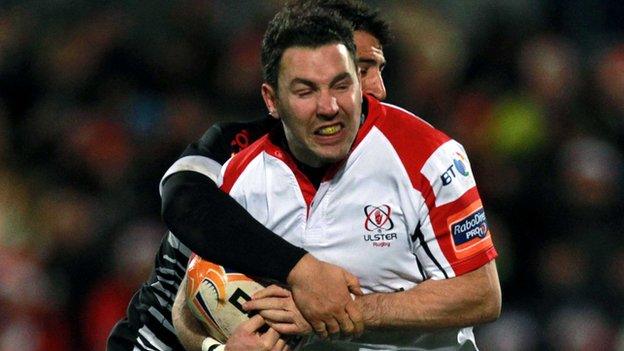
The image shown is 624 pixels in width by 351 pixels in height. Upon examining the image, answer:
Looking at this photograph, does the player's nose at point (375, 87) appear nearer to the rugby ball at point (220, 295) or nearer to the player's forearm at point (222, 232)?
the player's forearm at point (222, 232)

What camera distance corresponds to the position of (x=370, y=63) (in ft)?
13.5

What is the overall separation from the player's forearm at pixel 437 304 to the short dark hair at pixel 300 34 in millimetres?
662

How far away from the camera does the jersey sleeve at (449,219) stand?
10.5ft

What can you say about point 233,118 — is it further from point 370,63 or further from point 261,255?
point 261,255

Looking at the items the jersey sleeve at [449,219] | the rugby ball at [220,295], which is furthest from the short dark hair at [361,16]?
the rugby ball at [220,295]

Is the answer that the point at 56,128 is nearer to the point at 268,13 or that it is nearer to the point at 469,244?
the point at 268,13

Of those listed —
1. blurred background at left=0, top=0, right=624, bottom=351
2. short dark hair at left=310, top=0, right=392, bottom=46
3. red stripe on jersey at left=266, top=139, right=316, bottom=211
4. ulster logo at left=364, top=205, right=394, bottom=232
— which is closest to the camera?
ulster logo at left=364, top=205, right=394, bottom=232

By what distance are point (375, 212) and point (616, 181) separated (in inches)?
142

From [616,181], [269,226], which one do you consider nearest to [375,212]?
[269,226]

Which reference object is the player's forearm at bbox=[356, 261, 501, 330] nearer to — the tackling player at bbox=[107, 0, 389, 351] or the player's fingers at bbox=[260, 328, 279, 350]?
the tackling player at bbox=[107, 0, 389, 351]

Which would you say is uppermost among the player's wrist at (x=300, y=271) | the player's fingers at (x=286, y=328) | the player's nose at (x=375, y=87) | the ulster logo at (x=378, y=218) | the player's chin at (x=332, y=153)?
the player's chin at (x=332, y=153)

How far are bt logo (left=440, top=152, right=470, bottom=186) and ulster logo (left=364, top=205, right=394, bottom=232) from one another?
0.57 feet

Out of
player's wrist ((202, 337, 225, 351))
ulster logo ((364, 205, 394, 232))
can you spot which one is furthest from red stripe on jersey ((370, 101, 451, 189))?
player's wrist ((202, 337, 225, 351))

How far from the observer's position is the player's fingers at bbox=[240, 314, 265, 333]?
3.21 metres
